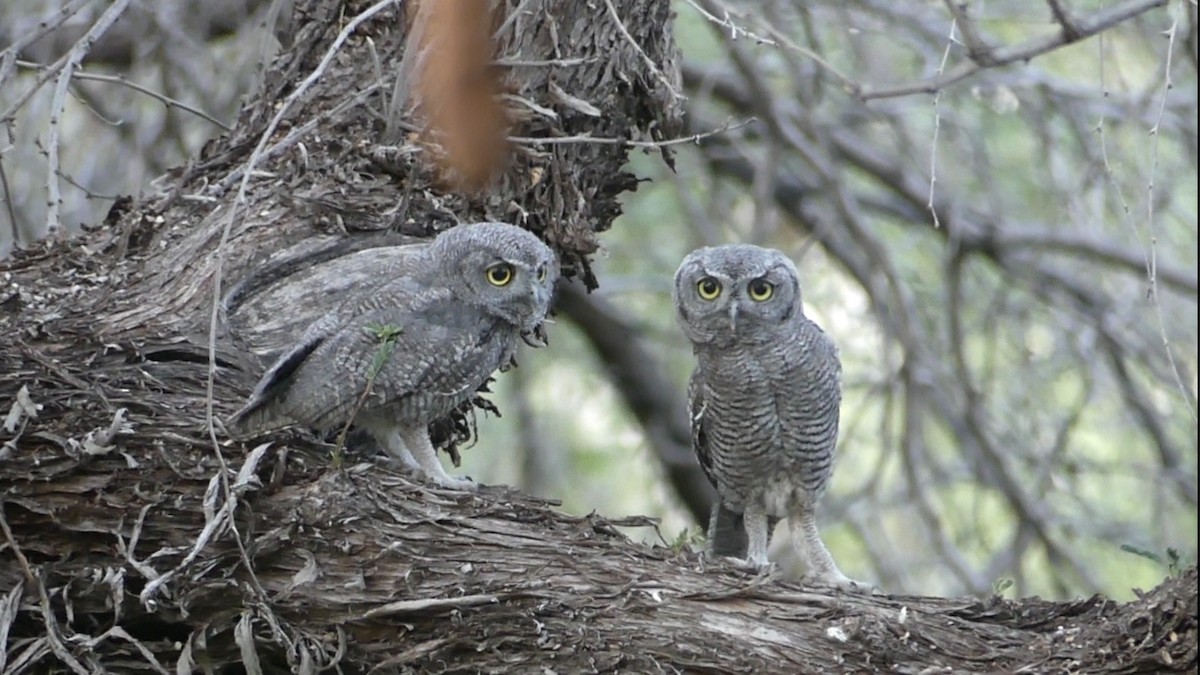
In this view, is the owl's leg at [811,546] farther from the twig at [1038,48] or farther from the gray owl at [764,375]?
the twig at [1038,48]

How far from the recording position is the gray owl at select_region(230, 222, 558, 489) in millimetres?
3633

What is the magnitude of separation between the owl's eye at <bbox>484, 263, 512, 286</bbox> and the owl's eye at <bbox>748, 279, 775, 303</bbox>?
77 cm

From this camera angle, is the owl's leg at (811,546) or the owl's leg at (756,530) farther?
the owl's leg at (756,530)

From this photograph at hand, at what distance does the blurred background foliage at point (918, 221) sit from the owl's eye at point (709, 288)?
0.86 meters

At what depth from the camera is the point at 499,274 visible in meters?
3.85

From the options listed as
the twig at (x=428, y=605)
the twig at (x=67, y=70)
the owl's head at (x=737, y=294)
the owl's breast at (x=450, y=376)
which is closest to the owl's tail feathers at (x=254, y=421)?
the owl's breast at (x=450, y=376)

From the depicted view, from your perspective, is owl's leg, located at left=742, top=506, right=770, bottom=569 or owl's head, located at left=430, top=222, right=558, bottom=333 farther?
owl's leg, located at left=742, top=506, right=770, bottom=569

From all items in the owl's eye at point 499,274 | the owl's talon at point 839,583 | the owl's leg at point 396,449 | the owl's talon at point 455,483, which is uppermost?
the owl's eye at point 499,274

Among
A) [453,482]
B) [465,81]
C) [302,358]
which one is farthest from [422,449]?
[465,81]

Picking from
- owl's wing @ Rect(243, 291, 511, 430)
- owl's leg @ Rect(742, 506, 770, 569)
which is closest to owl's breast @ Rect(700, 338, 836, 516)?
owl's leg @ Rect(742, 506, 770, 569)

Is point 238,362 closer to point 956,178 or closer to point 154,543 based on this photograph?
point 154,543

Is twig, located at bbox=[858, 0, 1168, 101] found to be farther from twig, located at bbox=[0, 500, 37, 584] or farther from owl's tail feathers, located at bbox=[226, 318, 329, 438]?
twig, located at bbox=[0, 500, 37, 584]

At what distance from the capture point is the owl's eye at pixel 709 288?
4.28m

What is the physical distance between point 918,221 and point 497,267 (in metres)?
3.67
